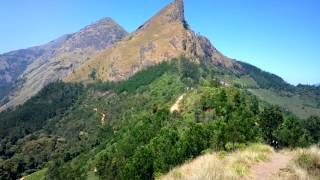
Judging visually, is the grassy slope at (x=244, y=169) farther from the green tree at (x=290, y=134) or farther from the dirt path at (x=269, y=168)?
the green tree at (x=290, y=134)

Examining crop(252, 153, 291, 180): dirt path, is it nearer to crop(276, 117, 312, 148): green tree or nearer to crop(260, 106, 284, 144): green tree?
crop(276, 117, 312, 148): green tree

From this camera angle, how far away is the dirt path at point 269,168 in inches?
Answer: 925

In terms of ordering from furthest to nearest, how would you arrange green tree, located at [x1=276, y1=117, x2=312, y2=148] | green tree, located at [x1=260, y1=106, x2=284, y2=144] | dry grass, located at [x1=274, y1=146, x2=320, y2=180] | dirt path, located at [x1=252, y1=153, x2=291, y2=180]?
1. green tree, located at [x1=260, y1=106, x2=284, y2=144]
2. green tree, located at [x1=276, y1=117, x2=312, y2=148]
3. dirt path, located at [x1=252, y1=153, x2=291, y2=180]
4. dry grass, located at [x1=274, y1=146, x2=320, y2=180]

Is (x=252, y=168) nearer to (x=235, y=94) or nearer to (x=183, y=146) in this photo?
(x=183, y=146)

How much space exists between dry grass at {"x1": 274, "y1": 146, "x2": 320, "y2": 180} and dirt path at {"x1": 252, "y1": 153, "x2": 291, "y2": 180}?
2.74ft

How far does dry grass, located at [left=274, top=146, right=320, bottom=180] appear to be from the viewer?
2092cm

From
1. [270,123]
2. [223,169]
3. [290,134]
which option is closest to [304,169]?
[223,169]

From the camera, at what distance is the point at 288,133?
113m

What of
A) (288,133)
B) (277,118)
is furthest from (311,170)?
(277,118)

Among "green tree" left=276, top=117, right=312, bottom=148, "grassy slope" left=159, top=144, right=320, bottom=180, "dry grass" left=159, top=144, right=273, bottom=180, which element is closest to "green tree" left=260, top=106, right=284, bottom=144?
"green tree" left=276, top=117, right=312, bottom=148

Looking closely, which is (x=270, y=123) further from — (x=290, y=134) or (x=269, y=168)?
(x=269, y=168)

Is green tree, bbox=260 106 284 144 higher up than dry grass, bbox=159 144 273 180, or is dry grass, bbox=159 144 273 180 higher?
dry grass, bbox=159 144 273 180

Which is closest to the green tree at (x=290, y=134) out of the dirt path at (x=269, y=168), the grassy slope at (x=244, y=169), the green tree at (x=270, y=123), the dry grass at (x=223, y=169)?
the green tree at (x=270, y=123)

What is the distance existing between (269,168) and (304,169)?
11.6 feet
